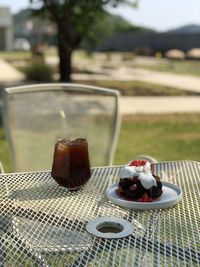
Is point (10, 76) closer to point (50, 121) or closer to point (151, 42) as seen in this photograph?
point (50, 121)

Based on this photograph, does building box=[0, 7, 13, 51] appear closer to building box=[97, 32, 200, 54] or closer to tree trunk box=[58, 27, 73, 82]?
building box=[97, 32, 200, 54]

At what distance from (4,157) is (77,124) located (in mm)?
2192

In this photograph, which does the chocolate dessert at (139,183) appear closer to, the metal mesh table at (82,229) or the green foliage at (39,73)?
the metal mesh table at (82,229)

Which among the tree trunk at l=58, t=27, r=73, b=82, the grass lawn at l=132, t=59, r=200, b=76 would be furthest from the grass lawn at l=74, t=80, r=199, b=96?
the grass lawn at l=132, t=59, r=200, b=76

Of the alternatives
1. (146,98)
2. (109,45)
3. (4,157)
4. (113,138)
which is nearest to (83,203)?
(113,138)

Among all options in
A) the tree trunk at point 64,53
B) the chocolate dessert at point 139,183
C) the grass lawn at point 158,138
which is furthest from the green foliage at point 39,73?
the chocolate dessert at point 139,183

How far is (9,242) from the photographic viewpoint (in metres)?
1.21

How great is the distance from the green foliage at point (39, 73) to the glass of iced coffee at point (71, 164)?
1144cm

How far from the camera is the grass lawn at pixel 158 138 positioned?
5.21 meters

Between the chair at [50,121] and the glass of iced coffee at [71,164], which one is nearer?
the glass of iced coffee at [71,164]

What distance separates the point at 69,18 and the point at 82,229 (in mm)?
10332

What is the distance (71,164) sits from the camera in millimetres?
1544

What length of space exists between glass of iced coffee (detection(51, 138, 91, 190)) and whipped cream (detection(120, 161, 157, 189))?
0.18m

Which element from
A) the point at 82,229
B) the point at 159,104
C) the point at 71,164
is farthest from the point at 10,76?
the point at 82,229
